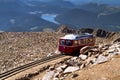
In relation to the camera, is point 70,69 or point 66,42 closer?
point 70,69

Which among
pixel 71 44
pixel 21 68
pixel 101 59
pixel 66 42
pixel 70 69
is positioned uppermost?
pixel 101 59

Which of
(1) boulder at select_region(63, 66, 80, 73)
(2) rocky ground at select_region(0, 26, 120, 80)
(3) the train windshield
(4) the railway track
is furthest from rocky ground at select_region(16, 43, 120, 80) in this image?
(3) the train windshield

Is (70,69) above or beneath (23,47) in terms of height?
above

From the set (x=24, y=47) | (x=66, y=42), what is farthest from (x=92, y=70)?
(x=24, y=47)

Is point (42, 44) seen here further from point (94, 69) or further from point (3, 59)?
point (94, 69)

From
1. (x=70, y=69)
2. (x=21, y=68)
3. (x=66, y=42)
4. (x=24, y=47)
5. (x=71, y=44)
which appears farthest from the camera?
(x=24, y=47)

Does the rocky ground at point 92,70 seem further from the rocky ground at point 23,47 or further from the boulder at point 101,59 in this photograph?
the rocky ground at point 23,47

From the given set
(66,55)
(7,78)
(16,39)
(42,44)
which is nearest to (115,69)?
(7,78)

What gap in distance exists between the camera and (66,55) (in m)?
44.5

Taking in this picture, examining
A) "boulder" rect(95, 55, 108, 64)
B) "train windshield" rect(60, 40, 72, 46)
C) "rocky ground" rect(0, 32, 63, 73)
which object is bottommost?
"rocky ground" rect(0, 32, 63, 73)

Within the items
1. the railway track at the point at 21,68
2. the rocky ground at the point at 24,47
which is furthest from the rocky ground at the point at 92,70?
the rocky ground at the point at 24,47

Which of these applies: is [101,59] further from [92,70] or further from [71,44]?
[71,44]

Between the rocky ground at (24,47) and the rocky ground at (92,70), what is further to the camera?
the rocky ground at (24,47)

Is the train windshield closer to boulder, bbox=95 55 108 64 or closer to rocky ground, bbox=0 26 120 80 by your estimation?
rocky ground, bbox=0 26 120 80
